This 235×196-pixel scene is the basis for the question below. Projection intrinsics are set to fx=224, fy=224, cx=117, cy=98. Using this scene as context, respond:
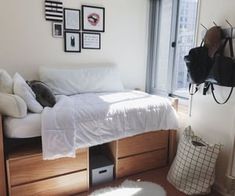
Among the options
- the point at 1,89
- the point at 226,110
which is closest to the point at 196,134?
the point at 226,110

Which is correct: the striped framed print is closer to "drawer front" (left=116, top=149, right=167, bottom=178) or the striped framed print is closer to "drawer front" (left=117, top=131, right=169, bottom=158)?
"drawer front" (left=117, top=131, right=169, bottom=158)

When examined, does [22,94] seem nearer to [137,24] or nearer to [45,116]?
[45,116]

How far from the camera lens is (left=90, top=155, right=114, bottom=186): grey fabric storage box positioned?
2.11 meters

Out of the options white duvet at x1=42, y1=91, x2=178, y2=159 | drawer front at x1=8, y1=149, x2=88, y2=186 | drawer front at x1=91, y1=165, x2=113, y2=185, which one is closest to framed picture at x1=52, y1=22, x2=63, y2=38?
white duvet at x1=42, y1=91, x2=178, y2=159

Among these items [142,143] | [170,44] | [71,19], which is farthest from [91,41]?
[142,143]

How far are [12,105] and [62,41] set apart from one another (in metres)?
1.31

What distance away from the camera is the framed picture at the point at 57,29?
8.70 ft

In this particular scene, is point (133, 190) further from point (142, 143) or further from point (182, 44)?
point (182, 44)

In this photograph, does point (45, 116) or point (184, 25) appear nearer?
point (45, 116)

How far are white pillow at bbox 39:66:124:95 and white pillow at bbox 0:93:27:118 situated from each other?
89 cm

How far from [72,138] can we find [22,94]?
1.75ft

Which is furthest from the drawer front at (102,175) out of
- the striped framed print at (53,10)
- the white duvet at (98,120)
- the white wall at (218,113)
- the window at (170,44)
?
the striped framed print at (53,10)

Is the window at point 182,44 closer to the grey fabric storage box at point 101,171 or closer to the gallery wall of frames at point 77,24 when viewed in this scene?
the gallery wall of frames at point 77,24

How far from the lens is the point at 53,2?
2.58 m
